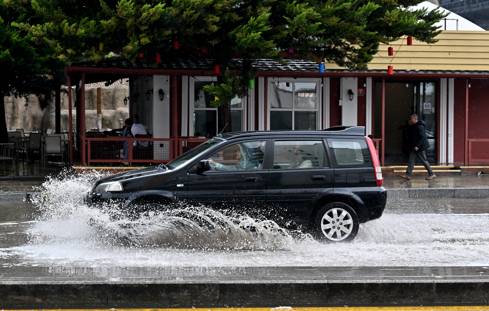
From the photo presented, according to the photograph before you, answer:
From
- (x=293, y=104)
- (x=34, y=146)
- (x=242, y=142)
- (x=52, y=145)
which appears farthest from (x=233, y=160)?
(x=34, y=146)

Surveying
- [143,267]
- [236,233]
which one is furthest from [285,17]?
[143,267]

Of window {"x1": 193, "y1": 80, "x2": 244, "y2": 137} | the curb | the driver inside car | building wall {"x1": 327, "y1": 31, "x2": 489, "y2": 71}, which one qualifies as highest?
building wall {"x1": 327, "y1": 31, "x2": 489, "y2": 71}

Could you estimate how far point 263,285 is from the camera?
21.7 ft

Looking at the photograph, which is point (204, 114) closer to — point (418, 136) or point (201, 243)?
point (418, 136)

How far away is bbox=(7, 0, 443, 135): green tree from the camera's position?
51.9 ft

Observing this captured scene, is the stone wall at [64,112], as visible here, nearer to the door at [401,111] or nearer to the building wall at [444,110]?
the door at [401,111]

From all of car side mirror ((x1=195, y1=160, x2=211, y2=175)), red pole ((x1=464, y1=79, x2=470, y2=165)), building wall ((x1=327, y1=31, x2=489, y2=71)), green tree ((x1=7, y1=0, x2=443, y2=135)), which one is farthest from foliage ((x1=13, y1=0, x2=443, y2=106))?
car side mirror ((x1=195, y1=160, x2=211, y2=175))

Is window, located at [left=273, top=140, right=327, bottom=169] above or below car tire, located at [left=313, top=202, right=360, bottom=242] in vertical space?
above

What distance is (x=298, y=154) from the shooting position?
9953 mm

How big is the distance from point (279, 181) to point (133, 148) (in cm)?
1057

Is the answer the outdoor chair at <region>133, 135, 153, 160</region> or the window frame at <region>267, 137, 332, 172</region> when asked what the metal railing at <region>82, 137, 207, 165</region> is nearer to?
the outdoor chair at <region>133, 135, 153, 160</region>

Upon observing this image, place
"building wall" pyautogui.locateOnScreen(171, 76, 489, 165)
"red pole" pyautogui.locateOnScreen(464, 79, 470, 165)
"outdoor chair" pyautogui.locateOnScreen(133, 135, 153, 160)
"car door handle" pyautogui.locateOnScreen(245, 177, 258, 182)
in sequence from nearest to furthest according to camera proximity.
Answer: "car door handle" pyautogui.locateOnScreen(245, 177, 258, 182)
"outdoor chair" pyautogui.locateOnScreen(133, 135, 153, 160)
"red pole" pyautogui.locateOnScreen(464, 79, 470, 165)
"building wall" pyautogui.locateOnScreen(171, 76, 489, 165)

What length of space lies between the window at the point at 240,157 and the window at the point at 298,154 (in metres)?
0.23

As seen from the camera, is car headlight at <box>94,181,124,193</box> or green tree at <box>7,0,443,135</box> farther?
green tree at <box>7,0,443,135</box>
